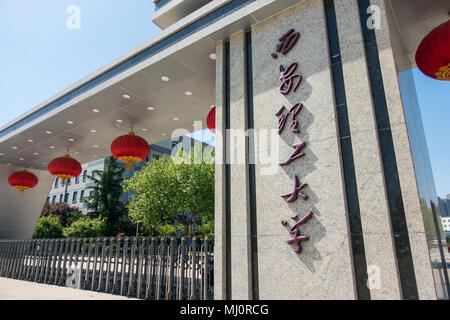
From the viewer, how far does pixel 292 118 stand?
4059 mm

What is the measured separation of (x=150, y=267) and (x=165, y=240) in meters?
0.61

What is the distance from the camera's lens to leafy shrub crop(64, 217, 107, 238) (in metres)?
22.8

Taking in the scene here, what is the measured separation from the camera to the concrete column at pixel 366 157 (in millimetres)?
3090

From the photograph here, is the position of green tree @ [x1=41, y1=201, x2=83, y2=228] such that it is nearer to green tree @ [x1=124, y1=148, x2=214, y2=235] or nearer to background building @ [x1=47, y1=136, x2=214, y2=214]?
background building @ [x1=47, y1=136, x2=214, y2=214]

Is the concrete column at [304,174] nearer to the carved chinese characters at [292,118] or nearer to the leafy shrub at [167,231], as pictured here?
the carved chinese characters at [292,118]

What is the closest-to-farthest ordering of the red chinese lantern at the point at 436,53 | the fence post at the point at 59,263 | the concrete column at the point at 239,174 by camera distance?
the red chinese lantern at the point at 436,53 < the concrete column at the point at 239,174 < the fence post at the point at 59,263

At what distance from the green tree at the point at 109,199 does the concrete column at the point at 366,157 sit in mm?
24119

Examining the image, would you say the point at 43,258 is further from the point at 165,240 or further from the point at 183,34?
the point at 183,34

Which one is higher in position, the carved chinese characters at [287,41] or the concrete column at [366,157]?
the carved chinese characters at [287,41]

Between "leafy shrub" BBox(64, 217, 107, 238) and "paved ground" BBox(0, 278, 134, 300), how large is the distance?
16650 mm

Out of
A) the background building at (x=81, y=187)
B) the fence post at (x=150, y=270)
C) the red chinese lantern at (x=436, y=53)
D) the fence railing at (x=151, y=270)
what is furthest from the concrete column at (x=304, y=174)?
the background building at (x=81, y=187)

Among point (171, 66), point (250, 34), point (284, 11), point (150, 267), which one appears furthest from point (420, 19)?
point (150, 267)

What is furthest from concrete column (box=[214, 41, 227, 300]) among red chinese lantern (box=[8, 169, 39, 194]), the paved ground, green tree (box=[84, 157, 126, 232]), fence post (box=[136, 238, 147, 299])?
green tree (box=[84, 157, 126, 232])
